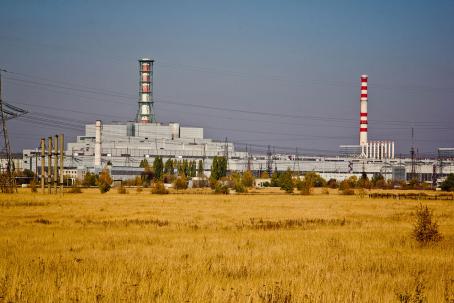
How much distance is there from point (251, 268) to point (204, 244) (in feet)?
13.0

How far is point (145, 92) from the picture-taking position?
14638cm

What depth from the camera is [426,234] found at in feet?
55.8

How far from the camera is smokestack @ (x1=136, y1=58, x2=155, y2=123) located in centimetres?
14662

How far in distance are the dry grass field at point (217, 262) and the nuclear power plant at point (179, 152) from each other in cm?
10846

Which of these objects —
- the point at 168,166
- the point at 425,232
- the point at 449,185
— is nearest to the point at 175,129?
the point at 168,166

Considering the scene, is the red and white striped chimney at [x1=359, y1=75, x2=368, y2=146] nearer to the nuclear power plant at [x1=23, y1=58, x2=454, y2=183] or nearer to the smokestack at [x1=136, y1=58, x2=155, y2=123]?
the nuclear power plant at [x1=23, y1=58, x2=454, y2=183]

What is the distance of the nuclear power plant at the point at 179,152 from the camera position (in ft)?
437

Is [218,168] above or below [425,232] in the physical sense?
above

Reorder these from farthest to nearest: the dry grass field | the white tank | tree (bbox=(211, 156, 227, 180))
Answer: the white tank → tree (bbox=(211, 156, 227, 180)) → the dry grass field

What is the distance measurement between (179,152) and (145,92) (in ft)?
56.5

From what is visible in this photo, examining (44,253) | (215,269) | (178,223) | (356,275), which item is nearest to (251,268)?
(215,269)

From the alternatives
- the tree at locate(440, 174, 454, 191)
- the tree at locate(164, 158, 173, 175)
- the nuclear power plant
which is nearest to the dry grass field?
the tree at locate(440, 174, 454, 191)

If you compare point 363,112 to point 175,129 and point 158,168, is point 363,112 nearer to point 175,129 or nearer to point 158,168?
point 175,129

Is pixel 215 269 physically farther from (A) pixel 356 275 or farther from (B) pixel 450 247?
(B) pixel 450 247
